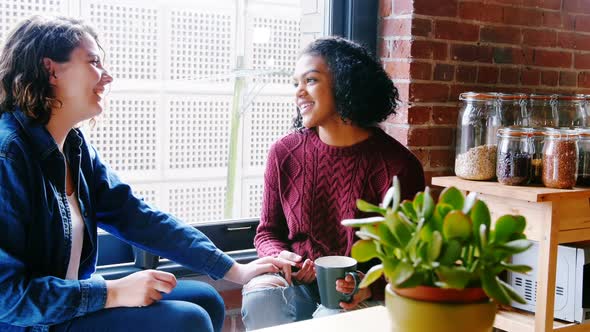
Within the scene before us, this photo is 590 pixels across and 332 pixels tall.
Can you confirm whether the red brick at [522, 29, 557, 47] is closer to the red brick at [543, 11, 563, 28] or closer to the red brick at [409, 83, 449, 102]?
the red brick at [543, 11, 563, 28]

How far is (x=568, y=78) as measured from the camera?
Answer: 2818 millimetres

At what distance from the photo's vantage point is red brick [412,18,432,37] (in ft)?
7.77

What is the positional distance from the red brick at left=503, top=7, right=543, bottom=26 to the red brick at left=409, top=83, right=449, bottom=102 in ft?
1.35

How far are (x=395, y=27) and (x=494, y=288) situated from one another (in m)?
1.57

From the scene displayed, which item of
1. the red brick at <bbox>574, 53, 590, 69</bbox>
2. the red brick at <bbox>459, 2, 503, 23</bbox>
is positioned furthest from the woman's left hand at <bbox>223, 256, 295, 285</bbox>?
the red brick at <bbox>574, 53, 590, 69</bbox>

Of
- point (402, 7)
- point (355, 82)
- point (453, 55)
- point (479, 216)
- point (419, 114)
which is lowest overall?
point (479, 216)

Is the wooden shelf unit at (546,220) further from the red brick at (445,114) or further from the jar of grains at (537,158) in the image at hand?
the red brick at (445,114)

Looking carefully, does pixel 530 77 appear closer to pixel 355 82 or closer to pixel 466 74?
pixel 466 74

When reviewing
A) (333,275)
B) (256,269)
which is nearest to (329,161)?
(256,269)

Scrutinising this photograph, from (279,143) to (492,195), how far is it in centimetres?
72

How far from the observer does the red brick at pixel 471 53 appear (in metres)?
2.47

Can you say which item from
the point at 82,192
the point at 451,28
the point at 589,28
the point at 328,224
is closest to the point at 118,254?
the point at 82,192

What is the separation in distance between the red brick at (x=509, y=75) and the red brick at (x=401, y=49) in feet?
1.47

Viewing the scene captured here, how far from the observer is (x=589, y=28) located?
2840mm
